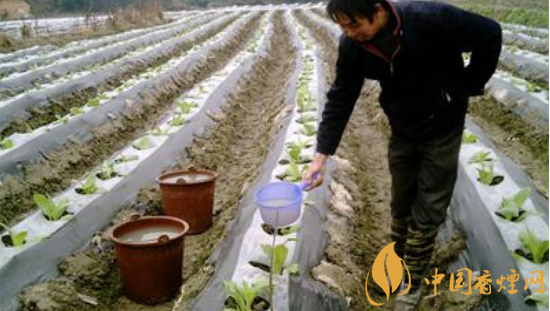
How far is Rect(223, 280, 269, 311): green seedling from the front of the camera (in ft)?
9.70

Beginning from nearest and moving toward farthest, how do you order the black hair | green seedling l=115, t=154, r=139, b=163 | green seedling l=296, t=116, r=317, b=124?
the black hair < green seedling l=115, t=154, r=139, b=163 < green seedling l=296, t=116, r=317, b=124

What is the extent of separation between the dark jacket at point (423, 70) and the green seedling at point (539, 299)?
0.90 metres

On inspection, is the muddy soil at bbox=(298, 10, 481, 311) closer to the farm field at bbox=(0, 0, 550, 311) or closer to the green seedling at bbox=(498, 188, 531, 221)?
the farm field at bbox=(0, 0, 550, 311)

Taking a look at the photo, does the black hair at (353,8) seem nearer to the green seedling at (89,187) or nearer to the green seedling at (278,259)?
the green seedling at (278,259)

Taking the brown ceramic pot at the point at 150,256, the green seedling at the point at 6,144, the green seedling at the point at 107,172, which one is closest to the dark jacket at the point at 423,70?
the brown ceramic pot at the point at 150,256

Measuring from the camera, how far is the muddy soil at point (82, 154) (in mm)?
5086

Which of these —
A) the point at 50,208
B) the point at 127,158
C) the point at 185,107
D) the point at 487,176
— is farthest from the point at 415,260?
the point at 185,107

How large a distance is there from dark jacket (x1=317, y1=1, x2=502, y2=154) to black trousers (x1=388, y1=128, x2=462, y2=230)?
0.23 feet

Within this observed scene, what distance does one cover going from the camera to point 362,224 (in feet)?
15.5

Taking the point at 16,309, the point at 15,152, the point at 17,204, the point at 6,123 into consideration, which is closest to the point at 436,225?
the point at 16,309

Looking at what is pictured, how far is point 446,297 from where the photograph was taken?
10.9 feet

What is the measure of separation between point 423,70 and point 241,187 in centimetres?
314

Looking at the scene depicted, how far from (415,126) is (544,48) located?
8.86 meters

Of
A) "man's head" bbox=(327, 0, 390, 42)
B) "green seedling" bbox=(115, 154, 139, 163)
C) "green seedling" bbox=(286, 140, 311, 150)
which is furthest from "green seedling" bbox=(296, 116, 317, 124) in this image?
"man's head" bbox=(327, 0, 390, 42)
